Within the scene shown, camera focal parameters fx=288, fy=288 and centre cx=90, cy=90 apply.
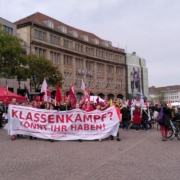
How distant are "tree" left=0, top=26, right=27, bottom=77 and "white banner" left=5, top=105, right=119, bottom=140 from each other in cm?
1892

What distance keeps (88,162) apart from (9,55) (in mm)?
26413

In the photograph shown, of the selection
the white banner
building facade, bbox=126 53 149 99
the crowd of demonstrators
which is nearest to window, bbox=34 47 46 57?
the crowd of demonstrators

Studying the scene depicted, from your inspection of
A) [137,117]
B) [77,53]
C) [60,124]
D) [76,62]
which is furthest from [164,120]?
[76,62]

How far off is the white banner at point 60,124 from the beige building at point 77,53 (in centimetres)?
4078

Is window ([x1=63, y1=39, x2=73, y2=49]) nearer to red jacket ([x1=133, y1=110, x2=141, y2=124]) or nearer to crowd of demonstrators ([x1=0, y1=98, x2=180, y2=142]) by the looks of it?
crowd of demonstrators ([x1=0, y1=98, x2=180, y2=142])

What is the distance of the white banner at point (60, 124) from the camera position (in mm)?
13398

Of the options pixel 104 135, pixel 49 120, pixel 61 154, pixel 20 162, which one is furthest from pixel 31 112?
pixel 20 162

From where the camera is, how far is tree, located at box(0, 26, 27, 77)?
31344 mm

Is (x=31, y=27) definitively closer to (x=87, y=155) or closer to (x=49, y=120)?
(x=49, y=120)

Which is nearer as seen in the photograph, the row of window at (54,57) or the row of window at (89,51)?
the row of window at (54,57)

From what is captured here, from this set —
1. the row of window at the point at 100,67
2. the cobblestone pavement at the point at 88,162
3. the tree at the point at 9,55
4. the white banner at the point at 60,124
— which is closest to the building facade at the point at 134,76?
the row of window at the point at 100,67

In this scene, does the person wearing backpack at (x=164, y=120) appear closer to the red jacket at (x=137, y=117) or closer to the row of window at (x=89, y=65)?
the red jacket at (x=137, y=117)

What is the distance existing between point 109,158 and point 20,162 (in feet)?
8.77

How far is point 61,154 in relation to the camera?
380 inches
